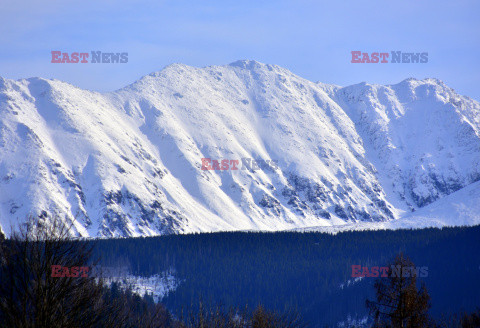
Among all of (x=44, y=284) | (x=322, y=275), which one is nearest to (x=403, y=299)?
(x=44, y=284)

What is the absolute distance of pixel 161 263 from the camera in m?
196

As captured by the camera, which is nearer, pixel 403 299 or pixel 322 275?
pixel 403 299

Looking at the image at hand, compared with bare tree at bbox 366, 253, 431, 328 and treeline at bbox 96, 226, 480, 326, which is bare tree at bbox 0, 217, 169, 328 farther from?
treeline at bbox 96, 226, 480, 326

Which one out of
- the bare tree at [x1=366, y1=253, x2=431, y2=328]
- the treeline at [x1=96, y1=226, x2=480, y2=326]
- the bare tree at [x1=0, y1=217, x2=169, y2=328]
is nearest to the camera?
the bare tree at [x1=0, y1=217, x2=169, y2=328]

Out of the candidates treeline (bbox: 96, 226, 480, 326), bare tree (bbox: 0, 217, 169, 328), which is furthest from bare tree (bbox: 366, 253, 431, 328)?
treeline (bbox: 96, 226, 480, 326)

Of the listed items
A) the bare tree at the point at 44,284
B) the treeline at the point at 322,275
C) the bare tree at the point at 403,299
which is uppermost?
the bare tree at the point at 44,284

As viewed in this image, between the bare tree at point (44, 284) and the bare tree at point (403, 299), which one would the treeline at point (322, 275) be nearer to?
the bare tree at point (403, 299)

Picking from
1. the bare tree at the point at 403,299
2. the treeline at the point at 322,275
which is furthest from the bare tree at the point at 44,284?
the treeline at the point at 322,275

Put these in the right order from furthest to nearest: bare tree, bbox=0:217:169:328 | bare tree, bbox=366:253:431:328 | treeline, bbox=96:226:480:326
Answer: treeline, bbox=96:226:480:326 → bare tree, bbox=366:253:431:328 → bare tree, bbox=0:217:169:328

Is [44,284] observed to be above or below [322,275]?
above

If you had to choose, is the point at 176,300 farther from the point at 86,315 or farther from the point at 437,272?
the point at 86,315

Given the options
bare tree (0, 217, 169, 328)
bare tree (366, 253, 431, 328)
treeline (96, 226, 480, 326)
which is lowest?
treeline (96, 226, 480, 326)

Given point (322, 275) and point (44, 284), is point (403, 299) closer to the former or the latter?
point (44, 284)

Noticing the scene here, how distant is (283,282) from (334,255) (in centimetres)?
2287
